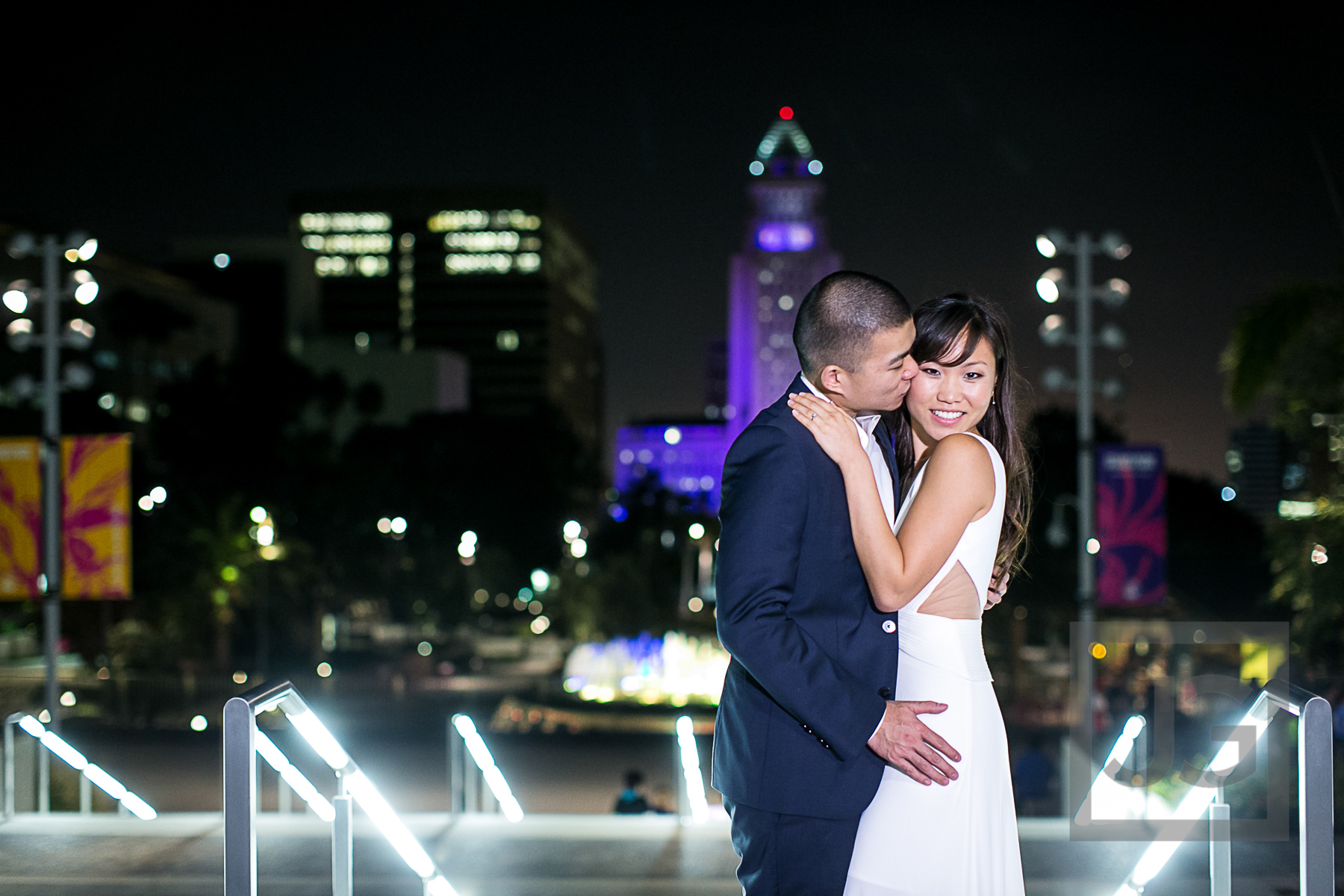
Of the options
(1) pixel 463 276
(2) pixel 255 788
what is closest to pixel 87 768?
(2) pixel 255 788

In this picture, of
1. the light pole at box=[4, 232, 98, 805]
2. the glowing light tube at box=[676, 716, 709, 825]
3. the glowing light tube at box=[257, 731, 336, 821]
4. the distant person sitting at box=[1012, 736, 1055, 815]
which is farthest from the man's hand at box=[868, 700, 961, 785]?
the light pole at box=[4, 232, 98, 805]

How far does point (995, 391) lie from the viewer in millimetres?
3105

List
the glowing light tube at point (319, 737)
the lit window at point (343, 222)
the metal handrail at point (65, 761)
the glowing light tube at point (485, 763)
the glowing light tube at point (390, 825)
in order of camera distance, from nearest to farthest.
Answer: the glowing light tube at point (319, 737), the glowing light tube at point (390, 825), the metal handrail at point (65, 761), the glowing light tube at point (485, 763), the lit window at point (343, 222)

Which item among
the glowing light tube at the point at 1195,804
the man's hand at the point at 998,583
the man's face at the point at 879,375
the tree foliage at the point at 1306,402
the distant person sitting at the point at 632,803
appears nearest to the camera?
the man's face at the point at 879,375

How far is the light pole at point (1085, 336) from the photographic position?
13.8 metres

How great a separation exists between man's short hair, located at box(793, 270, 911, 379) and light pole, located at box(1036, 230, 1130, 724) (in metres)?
11.8

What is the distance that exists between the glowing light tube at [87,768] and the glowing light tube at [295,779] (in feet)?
5.40

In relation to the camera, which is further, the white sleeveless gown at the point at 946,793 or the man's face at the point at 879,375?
the white sleeveless gown at the point at 946,793

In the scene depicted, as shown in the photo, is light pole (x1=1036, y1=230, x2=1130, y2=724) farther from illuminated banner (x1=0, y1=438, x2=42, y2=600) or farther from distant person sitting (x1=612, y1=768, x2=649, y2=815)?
illuminated banner (x1=0, y1=438, x2=42, y2=600)

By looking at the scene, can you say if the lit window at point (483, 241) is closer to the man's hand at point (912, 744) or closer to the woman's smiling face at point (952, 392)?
the woman's smiling face at point (952, 392)

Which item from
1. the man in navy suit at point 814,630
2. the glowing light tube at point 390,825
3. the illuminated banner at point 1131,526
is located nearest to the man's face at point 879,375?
the man in navy suit at point 814,630

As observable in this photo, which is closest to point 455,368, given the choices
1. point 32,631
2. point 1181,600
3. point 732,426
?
point 732,426

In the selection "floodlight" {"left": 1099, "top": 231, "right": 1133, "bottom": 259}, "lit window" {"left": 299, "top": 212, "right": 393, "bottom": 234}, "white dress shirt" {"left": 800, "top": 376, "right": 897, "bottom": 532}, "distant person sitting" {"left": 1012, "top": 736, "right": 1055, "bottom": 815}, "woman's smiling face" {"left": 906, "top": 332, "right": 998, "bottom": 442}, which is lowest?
"distant person sitting" {"left": 1012, "top": 736, "right": 1055, "bottom": 815}

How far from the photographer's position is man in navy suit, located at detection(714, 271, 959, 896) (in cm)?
249
